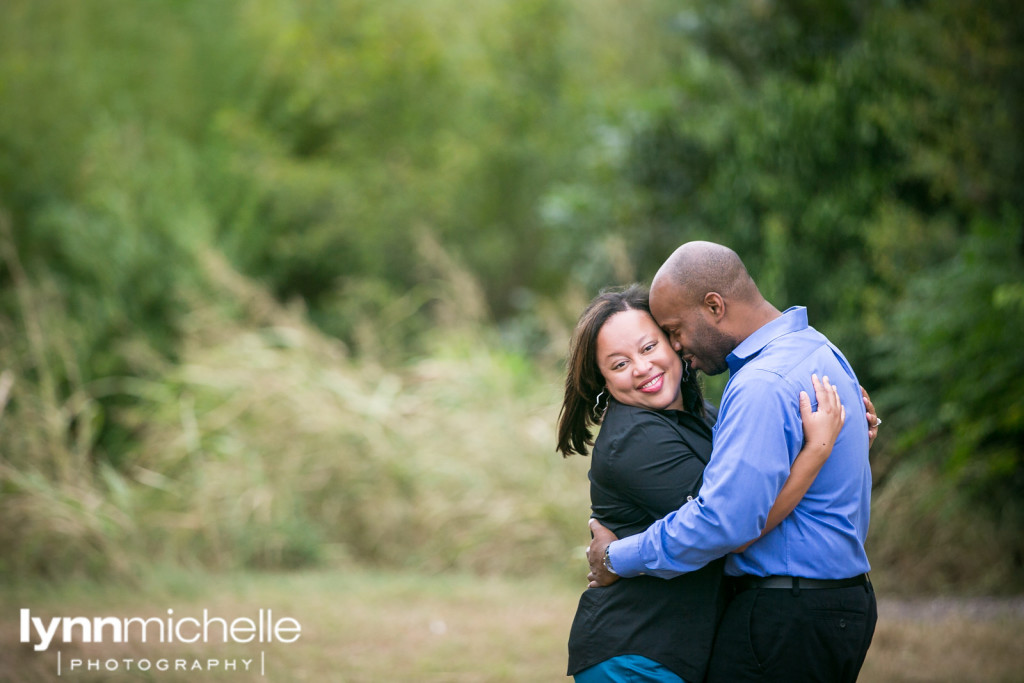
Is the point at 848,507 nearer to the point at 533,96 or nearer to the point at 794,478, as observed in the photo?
the point at 794,478

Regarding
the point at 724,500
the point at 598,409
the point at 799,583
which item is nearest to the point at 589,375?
the point at 598,409

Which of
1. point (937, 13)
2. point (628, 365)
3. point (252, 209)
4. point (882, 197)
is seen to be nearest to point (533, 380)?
point (882, 197)

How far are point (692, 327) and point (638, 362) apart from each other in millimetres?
185

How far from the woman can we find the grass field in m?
2.66

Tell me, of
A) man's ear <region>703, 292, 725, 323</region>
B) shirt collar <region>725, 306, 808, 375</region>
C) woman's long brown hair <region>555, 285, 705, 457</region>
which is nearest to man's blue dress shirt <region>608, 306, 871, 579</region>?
shirt collar <region>725, 306, 808, 375</region>

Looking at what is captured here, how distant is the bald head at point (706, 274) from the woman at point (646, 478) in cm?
19

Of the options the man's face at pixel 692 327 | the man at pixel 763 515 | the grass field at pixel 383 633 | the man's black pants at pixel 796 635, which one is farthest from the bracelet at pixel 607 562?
the grass field at pixel 383 633

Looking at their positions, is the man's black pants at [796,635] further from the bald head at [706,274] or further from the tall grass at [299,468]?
the tall grass at [299,468]

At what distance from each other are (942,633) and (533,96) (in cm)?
1165

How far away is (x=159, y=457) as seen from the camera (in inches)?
360

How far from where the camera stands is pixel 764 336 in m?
2.71

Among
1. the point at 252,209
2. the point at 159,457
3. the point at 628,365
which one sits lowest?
the point at 628,365

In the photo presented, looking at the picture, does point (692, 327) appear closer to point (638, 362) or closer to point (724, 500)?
point (638, 362)

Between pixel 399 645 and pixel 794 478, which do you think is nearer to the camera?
pixel 794 478
